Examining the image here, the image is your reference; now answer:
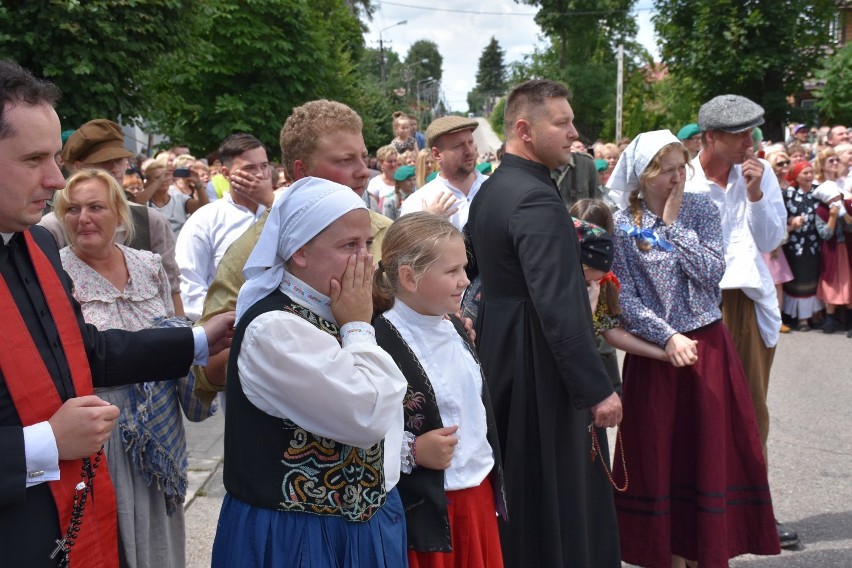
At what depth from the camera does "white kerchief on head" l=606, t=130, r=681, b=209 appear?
→ 3.95 meters

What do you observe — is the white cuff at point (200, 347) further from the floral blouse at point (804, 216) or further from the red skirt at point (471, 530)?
the floral blouse at point (804, 216)

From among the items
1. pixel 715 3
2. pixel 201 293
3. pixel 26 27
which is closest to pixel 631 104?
pixel 715 3

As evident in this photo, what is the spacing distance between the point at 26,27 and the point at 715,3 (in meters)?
20.0

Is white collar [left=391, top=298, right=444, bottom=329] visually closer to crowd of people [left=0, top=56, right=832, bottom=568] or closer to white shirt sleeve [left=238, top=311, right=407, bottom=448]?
crowd of people [left=0, top=56, right=832, bottom=568]

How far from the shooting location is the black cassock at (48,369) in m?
1.97

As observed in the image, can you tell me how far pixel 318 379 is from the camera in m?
2.10

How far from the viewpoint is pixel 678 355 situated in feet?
12.3

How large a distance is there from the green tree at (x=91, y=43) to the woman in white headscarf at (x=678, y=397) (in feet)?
22.2

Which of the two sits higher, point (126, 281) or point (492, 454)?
point (126, 281)

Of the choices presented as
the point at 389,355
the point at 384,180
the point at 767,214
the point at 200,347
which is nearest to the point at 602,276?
the point at 767,214

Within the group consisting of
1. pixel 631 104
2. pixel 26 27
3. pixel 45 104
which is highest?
pixel 26 27

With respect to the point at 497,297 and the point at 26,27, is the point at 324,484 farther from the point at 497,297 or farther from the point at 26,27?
the point at 26,27

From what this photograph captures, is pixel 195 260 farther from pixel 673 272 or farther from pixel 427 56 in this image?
pixel 427 56

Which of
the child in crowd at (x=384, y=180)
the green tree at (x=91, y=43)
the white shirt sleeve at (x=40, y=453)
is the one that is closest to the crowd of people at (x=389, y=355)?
the white shirt sleeve at (x=40, y=453)
